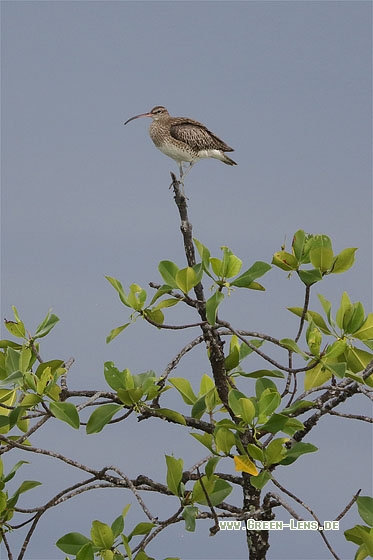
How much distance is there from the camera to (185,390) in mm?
3125

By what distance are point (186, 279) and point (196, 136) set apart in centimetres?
414

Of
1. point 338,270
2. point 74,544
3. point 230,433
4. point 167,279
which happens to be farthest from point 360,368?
point 74,544

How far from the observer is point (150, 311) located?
295cm

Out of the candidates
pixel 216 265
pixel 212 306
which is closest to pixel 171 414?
pixel 212 306

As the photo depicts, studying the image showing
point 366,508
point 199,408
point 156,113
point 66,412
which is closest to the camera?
point 66,412

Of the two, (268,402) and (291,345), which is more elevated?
(291,345)

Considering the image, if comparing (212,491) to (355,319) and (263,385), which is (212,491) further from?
(355,319)

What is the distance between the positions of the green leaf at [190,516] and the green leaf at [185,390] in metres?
0.44

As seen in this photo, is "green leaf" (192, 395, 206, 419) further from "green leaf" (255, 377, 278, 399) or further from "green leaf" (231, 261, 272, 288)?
"green leaf" (231, 261, 272, 288)

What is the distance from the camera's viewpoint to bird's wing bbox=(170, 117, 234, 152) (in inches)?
267

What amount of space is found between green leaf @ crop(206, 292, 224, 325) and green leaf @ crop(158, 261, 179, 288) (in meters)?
0.16

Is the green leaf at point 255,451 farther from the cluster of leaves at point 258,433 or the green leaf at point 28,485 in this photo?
the green leaf at point 28,485

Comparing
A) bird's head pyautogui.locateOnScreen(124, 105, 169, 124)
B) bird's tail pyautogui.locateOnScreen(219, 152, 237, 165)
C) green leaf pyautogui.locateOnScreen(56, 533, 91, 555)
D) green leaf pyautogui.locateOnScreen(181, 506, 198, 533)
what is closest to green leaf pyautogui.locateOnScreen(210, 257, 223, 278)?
green leaf pyautogui.locateOnScreen(181, 506, 198, 533)

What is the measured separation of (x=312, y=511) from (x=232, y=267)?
0.86m
